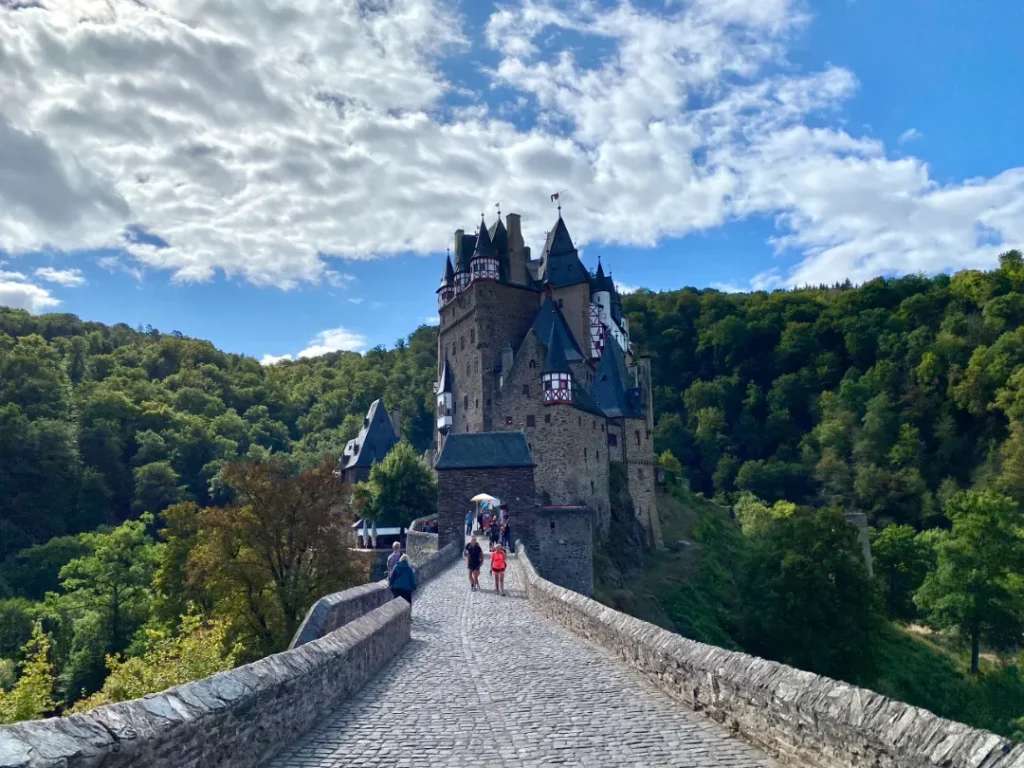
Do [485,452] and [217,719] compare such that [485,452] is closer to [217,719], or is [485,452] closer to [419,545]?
[419,545]

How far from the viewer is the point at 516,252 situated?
184 ft

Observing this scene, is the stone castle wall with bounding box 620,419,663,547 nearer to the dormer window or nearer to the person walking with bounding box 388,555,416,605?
the dormer window

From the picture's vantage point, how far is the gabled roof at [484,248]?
53688 millimetres

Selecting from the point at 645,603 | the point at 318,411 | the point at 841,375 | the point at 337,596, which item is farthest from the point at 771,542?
the point at 318,411

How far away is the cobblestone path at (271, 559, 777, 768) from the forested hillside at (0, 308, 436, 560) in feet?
212

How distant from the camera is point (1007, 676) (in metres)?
36.7

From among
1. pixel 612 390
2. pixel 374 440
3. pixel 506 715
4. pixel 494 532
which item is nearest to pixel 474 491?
pixel 494 532

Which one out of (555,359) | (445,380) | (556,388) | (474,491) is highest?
(445,380)

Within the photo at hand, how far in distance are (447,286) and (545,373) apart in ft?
58.3

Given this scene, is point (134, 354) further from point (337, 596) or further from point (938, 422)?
point (337, 596)

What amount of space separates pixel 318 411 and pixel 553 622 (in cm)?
10092

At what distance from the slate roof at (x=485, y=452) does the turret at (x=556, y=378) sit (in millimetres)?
7142

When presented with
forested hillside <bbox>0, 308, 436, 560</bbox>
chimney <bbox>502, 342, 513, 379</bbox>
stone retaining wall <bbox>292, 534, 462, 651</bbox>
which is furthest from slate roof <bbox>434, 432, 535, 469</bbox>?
forested hillside <bbox>0, 308, 436, 560</bbox>

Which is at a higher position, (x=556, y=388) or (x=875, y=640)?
(x=556, y=388)
